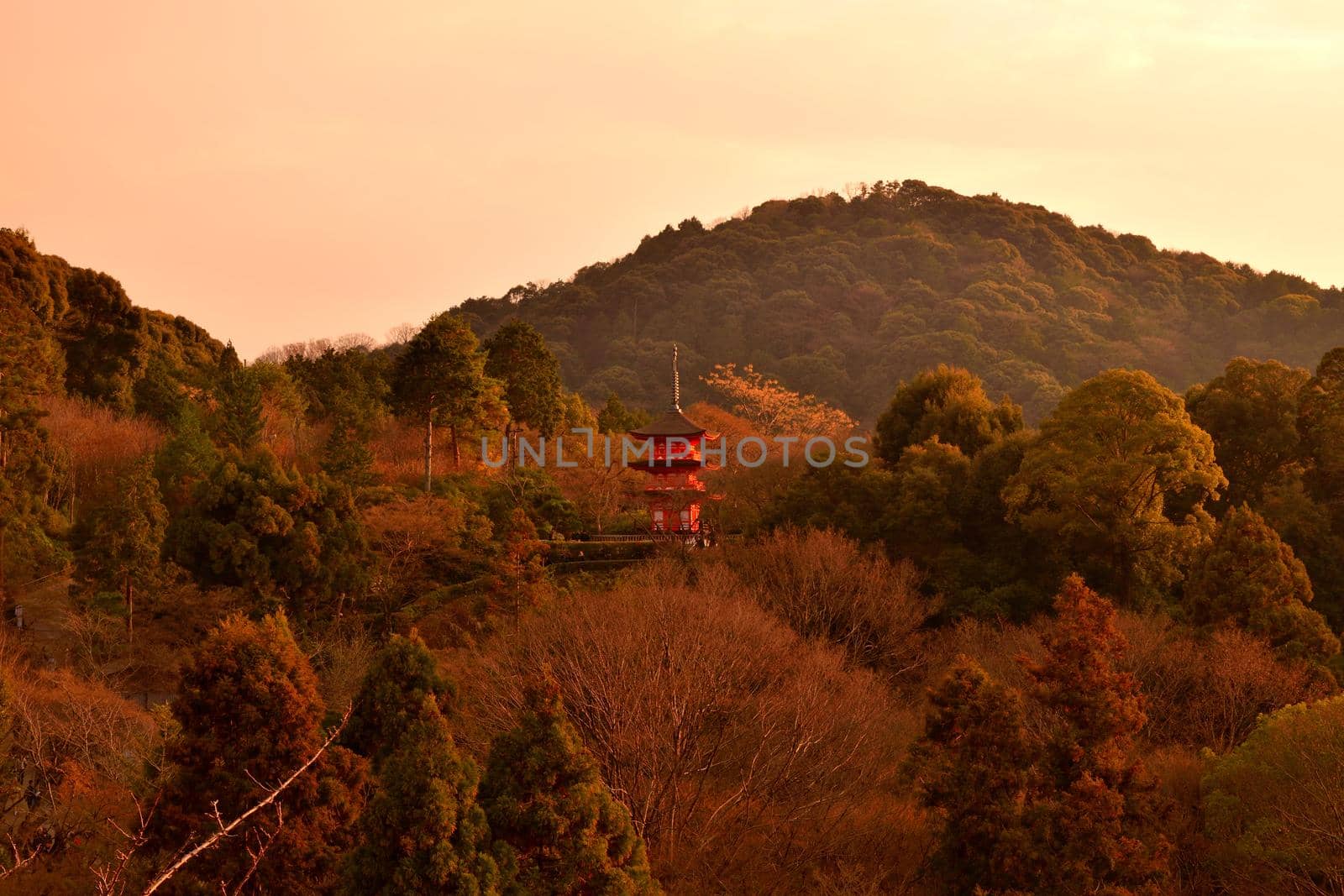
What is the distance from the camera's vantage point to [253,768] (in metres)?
15.4

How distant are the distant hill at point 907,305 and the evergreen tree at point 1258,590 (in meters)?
34.8

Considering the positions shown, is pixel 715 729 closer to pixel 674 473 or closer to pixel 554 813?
pixel 554 813

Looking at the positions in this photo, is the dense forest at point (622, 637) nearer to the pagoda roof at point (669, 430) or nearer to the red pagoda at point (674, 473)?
the red pagoda at point (674, 473)

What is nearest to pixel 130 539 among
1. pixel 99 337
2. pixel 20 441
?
pixel 20 441

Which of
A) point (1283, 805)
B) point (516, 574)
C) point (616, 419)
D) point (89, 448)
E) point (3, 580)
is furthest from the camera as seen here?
point (616, 419)

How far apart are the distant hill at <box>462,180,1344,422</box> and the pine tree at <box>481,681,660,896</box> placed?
45801 mm

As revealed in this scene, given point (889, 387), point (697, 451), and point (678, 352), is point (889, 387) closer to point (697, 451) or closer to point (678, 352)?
point (678, 352)

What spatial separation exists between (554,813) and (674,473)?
22686 mm

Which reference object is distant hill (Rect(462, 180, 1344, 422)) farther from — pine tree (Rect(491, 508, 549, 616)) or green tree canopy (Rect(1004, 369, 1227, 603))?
pine tree (Rect(491, 508, 549, 616))

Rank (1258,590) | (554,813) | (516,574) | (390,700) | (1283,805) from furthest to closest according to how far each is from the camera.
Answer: (516,574) < (1258,590) < (390,700) < (1283,805) < (554,813)

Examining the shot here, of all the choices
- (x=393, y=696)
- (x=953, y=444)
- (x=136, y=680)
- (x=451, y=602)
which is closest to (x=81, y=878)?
(x=393, y=696)

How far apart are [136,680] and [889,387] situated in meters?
43.4

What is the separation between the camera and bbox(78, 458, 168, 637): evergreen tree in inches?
969

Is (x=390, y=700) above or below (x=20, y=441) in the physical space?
below
